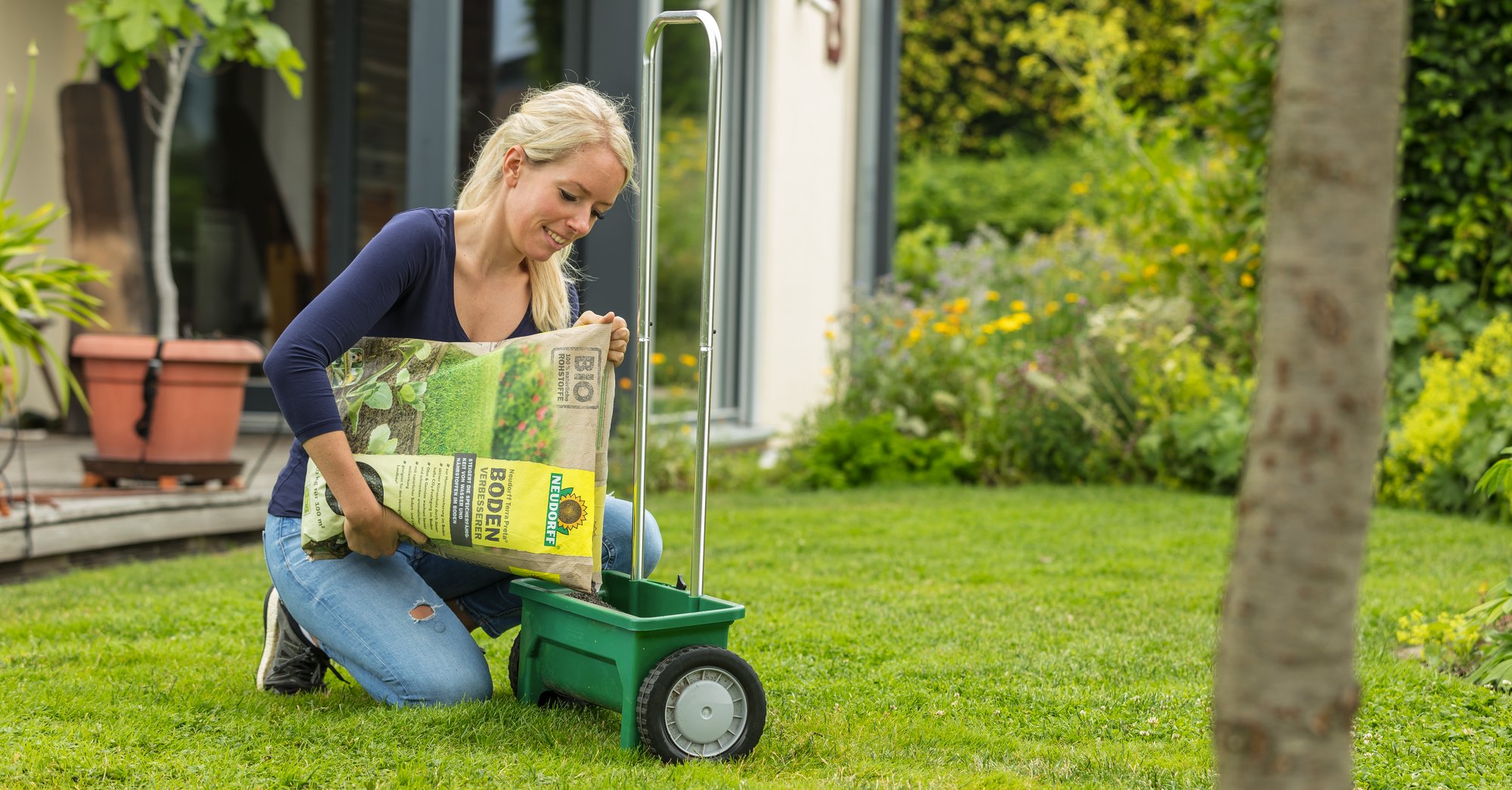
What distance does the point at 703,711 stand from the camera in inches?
88.5

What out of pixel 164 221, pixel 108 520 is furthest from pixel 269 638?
pixel 164 221

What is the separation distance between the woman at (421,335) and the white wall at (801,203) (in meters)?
5.42

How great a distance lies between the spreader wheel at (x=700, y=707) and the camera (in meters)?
2.20

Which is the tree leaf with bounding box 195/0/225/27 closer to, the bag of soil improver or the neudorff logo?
the bag of soil improver

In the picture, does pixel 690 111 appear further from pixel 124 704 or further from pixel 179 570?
pixel 124 704

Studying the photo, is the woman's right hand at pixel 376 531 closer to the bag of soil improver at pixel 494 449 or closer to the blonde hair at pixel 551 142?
the bag of soil improver at pixel 494 449

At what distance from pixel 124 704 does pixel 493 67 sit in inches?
214

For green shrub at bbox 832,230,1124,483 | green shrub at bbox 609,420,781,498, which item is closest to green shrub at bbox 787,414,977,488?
green shrub at bbox 832,230,1124,483

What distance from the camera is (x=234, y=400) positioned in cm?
468

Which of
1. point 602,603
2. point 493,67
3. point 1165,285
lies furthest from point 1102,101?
point 602,603

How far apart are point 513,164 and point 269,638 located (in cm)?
111

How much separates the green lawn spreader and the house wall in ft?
18.0

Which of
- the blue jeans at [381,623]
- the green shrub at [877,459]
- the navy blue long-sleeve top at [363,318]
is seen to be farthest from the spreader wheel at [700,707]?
the green shrub at [877,459]

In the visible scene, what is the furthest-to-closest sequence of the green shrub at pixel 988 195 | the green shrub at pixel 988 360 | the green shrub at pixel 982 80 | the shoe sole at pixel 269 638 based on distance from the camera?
the green shrub at pixel 982 80
the green shrub at pixel 988 195
the green shrub at pixel 988 360
the shoe sole at pixel 269 638
